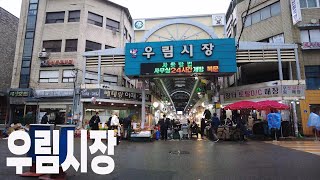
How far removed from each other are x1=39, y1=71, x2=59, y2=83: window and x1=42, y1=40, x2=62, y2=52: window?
2.80m

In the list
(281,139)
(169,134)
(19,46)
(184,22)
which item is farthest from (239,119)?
(19,46)

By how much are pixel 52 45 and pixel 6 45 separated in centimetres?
703

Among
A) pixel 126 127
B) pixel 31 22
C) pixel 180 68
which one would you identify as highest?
pixel 31 22

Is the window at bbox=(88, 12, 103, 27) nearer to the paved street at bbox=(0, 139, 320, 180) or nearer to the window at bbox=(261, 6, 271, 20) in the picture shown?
the window at bbox=(261, 6, 271, 20)

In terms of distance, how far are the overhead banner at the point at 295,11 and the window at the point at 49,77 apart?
23.5 metres

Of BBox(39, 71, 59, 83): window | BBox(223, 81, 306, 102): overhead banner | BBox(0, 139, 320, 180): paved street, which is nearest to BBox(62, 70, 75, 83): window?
BBox(39, 71, 59, 83): window

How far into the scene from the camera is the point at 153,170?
6945mm

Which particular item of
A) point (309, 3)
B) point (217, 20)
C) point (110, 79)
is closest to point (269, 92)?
point (309, 3)

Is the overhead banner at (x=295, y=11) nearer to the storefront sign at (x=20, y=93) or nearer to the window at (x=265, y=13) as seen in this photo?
the window at (x=265, y=13)

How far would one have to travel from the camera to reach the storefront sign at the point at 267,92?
1734 cm

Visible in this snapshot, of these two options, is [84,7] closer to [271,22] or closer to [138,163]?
[271,22]

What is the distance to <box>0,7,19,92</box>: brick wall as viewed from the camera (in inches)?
1097

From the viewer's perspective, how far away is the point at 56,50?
2641 cm

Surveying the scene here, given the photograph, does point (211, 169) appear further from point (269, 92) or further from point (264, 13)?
point (264, 13)
